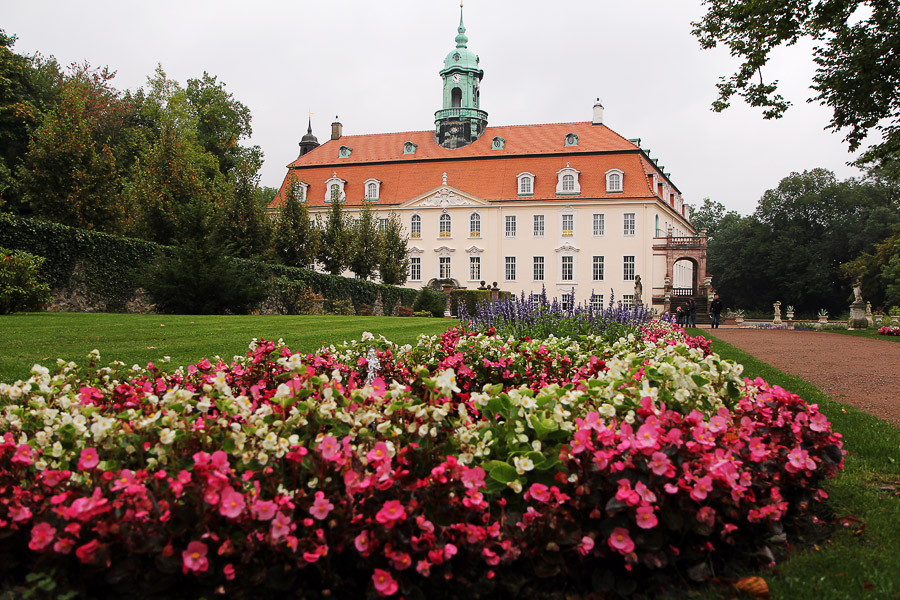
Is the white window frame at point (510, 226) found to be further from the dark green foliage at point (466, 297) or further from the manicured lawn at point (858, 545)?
the manicured lawn at point (858, 545)

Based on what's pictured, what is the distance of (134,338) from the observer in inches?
330

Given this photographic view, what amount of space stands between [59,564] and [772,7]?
42.0 ft

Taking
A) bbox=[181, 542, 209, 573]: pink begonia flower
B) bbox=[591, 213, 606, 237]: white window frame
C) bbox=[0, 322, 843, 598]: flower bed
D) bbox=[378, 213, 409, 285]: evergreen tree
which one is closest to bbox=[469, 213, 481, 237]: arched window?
bbox=[591, 213, 606, 237]: white window frame

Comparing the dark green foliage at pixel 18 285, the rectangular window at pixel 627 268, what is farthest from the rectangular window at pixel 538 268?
the dark green foliage at pixel 18 285

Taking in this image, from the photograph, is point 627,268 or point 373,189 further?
point 373,189

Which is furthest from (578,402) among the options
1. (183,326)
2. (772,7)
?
(772,7)

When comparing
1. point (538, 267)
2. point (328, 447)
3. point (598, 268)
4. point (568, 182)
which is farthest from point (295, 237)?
point (328, 447)

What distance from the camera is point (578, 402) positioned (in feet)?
9.93

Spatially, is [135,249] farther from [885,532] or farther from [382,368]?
[885,532]

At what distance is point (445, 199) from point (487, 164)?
4.01 meters

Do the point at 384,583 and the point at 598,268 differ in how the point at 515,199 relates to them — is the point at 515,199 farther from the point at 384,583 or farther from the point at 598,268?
the point at 384,583

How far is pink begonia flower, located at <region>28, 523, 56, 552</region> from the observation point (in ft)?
6.72

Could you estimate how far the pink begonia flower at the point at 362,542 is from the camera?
7.01 ft

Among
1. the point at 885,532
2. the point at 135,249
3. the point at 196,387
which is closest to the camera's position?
the point at 885,532
